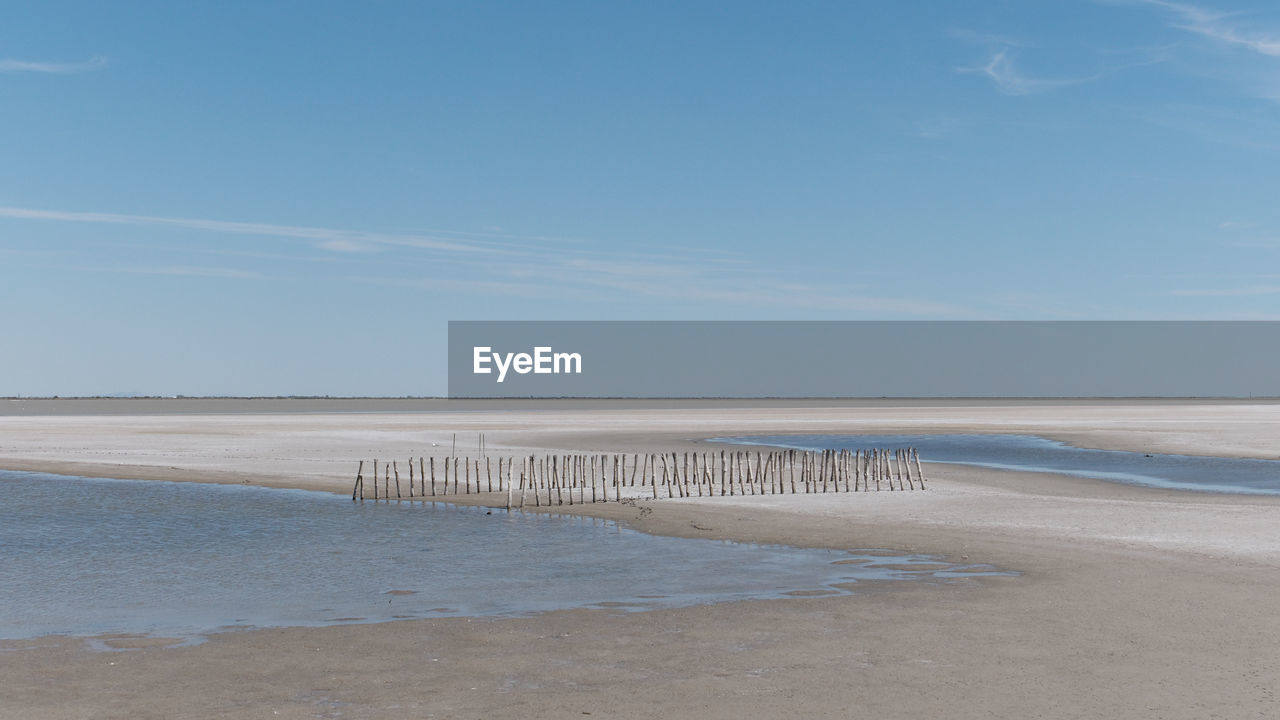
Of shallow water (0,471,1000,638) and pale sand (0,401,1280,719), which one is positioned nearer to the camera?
pale sand (0,401,1280,719)

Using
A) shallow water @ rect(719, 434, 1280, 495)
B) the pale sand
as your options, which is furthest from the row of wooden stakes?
the pale sand

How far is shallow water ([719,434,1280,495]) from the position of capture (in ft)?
119

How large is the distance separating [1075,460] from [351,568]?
34054 millimetres

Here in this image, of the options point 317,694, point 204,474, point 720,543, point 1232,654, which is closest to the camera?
point 317,694

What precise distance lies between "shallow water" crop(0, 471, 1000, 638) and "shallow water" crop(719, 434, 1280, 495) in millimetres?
17484

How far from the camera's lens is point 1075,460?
1809 inches

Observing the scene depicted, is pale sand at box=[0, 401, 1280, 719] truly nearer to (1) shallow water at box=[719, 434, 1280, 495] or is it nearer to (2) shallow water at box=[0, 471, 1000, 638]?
(2) shallow water at box=[0, 471, 1000, 638]

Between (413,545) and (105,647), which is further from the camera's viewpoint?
(413,545)

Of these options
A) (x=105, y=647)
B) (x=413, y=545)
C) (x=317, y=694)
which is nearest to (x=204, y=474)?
(x=413, y=545)

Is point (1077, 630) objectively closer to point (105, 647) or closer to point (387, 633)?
point (387, 633)

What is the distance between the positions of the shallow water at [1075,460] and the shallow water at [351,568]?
1748 centimetres

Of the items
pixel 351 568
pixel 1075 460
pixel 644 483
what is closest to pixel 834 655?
pixel 351 568

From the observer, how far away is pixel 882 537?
76.4ft

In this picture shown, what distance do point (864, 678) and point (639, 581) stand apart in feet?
22.3
